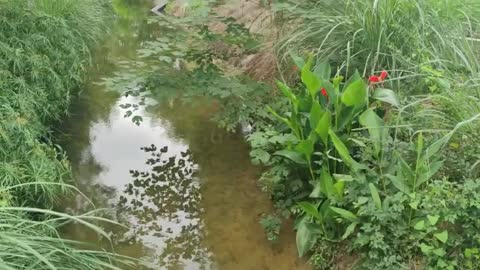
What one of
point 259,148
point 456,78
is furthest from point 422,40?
point 259,148

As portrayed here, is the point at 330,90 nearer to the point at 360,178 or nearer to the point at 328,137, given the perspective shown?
the point at 328,137

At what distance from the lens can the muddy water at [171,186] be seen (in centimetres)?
340

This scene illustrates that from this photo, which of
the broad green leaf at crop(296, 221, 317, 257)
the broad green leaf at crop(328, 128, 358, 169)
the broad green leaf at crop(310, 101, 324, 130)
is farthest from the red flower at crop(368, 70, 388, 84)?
the broad green leaf at crop(296, 221, 317, 257)

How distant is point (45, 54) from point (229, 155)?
1.71 m

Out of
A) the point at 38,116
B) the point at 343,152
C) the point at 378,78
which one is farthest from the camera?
the point at 38,116

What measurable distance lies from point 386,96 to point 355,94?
18 cm

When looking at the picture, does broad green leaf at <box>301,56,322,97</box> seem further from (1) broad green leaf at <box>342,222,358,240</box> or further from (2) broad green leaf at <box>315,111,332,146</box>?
(1) broad green leaf at <box>342,222,358,240</box>

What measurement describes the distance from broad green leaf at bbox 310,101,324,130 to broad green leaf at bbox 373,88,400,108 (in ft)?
1.10

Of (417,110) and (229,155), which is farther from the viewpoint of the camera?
(229,155)

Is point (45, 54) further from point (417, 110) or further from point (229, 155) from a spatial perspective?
point (417, 110)

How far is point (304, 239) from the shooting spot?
3.14 meters

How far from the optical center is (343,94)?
10.4 ft

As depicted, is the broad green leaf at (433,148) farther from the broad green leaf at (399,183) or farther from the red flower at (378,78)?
the red flower at (378,78)

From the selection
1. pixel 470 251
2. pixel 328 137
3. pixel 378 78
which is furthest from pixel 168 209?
pixel 470 251
